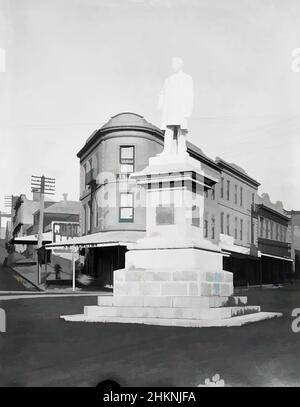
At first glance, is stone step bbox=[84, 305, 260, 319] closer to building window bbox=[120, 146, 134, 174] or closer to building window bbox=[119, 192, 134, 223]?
building window bbox=[119, 192, 134, 223]

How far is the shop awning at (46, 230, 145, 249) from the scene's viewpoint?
960 inches

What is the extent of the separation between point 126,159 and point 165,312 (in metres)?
18.5

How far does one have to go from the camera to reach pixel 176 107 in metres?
11.4

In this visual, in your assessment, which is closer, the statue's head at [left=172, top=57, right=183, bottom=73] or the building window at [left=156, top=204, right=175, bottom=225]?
the statue's head at [left=172, top=57, right=183, bottom=73]

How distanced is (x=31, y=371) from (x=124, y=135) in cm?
2204

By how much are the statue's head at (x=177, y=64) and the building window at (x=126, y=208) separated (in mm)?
16340

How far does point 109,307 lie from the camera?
10664mm

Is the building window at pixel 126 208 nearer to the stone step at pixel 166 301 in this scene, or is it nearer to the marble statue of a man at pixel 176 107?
the marble statue of a man at pixel 176 107

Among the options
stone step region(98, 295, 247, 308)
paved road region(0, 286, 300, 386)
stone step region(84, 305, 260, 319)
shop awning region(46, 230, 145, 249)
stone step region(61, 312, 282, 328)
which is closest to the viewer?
paved road region(0, 286, 300, 386)

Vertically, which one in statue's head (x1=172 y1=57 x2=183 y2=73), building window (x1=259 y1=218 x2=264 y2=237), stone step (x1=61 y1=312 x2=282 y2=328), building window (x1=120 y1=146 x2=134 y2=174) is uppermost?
building window (x1=120 y1=146 x2=134 y2=174)

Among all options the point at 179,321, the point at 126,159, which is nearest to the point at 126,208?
the point at 126,159

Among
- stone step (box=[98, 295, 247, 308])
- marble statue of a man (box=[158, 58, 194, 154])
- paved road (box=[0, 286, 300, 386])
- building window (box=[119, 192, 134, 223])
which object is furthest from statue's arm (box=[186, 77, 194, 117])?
building window (box=[119, 192, 134, 223])

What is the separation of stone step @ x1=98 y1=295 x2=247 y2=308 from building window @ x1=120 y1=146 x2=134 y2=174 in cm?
1655

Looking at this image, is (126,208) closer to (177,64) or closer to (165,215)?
(165,215)
